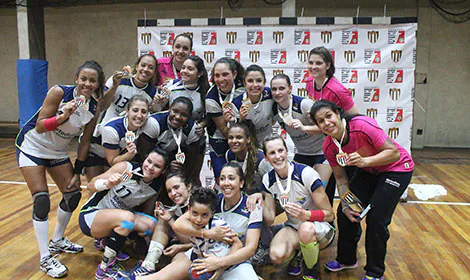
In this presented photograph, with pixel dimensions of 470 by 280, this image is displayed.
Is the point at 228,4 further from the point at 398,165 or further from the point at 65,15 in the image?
the point at 398,165

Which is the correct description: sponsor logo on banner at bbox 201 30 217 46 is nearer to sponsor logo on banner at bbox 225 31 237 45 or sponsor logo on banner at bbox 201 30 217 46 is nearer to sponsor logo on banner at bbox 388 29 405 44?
sponsor logo on banner at bbox 225 31 237 45

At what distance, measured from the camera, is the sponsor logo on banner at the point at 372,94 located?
4.93 metres

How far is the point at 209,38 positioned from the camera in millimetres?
5102

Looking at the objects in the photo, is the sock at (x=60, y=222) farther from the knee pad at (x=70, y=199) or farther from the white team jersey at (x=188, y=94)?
the white team jersey at (x=188, y=94)

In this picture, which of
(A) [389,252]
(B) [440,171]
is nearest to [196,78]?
(A) [389,252]

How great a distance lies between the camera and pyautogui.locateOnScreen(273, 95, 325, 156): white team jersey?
3238 millimetres

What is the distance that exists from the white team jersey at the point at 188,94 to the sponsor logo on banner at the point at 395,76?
2696mm

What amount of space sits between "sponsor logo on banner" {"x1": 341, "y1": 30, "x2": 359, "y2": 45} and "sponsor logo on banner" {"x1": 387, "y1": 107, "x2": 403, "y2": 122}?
961 millimetres

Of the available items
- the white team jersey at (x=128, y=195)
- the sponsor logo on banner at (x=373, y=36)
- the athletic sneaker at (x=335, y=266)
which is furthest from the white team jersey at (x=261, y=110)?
the sponsor logo on banner at (x=373, y=36)

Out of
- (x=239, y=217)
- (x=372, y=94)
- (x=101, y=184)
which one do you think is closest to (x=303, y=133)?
(x=239, y=217)

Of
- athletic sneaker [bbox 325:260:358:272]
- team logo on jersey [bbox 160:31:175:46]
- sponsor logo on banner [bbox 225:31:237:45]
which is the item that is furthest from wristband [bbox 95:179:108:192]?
sponsor logo on banner [bbox 225:31:237:45]

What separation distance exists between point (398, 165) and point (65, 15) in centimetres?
937

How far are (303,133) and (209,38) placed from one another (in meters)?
2.37

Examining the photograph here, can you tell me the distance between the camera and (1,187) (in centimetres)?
523
